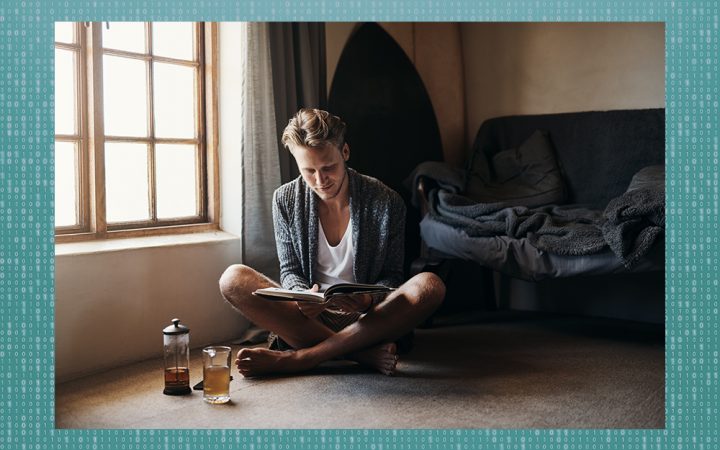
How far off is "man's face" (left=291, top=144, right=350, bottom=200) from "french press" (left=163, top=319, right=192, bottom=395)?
2.03 feet

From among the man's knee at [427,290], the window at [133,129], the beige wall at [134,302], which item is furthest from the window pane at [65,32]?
the man's knee at [427,290]

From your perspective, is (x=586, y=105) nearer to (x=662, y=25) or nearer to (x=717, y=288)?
(x=662, y=25)

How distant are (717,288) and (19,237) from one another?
5.49ft

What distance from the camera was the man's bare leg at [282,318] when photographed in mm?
2695

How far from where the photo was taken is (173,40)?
3.27 metres

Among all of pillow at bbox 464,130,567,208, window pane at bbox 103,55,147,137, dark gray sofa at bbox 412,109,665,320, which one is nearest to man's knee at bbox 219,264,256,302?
window pane at bbox 103,55,147,137

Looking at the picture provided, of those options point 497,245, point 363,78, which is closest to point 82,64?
point 363,78

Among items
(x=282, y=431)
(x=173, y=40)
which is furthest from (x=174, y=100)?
(x=282, y=431)

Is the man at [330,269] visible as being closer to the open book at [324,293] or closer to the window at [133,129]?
the open book at [324,293]

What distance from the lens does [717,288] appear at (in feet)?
6.51

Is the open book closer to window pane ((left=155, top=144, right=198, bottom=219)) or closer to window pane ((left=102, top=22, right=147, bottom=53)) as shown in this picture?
window pane ((left=155, top=144, right=198, bottom=219))

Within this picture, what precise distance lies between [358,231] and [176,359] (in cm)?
73

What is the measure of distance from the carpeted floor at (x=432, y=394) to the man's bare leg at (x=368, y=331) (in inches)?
1.9

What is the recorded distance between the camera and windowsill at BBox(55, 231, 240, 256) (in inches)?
109
